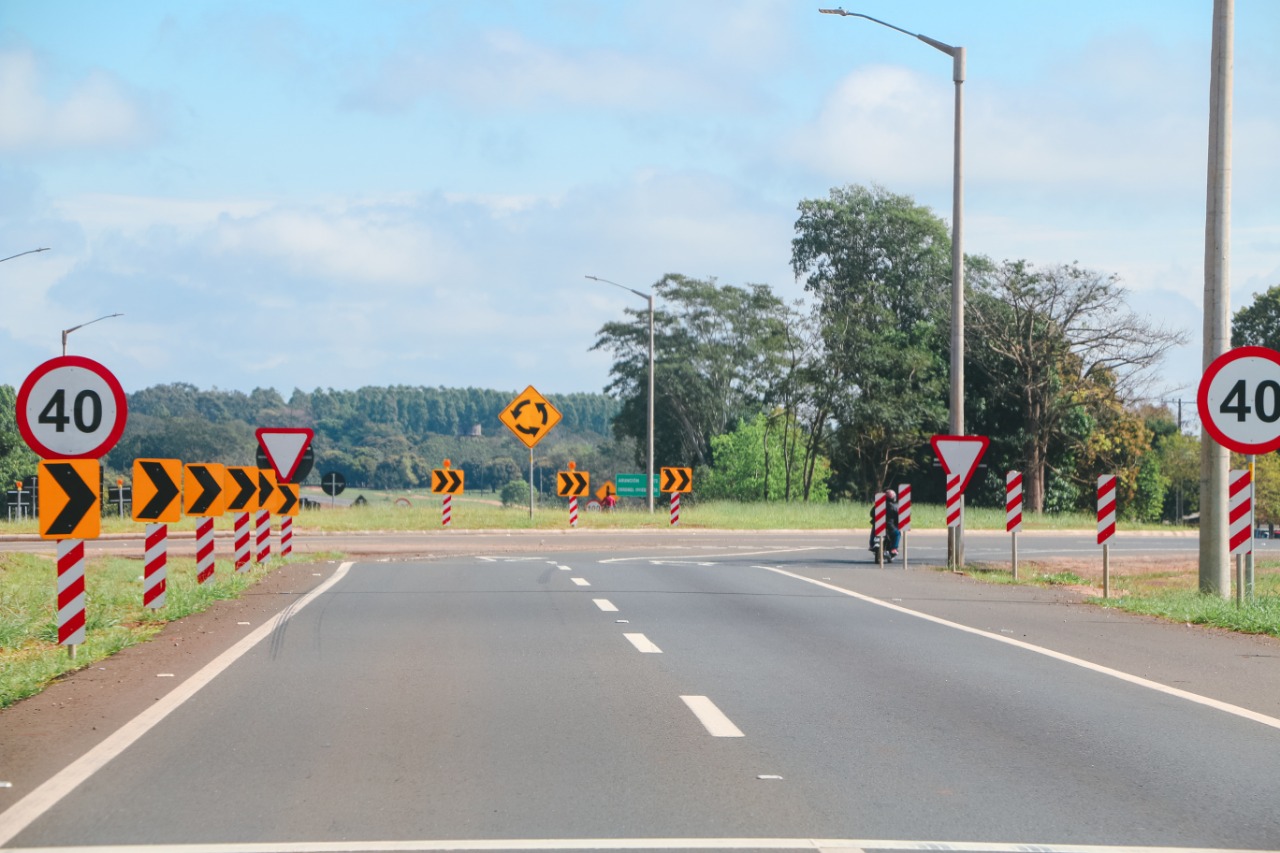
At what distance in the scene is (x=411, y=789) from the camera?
699 cm

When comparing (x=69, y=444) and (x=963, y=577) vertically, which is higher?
(x=69, y=444)

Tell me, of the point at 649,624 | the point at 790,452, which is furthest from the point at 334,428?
the point at 649,624

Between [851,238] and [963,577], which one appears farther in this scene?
[851,238]

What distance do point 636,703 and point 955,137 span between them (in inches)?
763

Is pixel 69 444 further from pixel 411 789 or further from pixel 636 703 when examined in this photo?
pixel 411 789

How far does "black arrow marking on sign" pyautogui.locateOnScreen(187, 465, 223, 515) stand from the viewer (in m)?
18.2

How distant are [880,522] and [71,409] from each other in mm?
18616

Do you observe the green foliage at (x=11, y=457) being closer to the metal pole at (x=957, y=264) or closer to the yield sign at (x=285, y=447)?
the yield sign at (x=285, y=447)

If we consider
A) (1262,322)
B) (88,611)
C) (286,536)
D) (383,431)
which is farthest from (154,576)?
→ (383,431)

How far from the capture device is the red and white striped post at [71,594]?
12.1m

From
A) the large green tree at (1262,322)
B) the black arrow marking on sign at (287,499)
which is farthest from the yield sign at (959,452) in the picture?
the large green tree at (1262,322)

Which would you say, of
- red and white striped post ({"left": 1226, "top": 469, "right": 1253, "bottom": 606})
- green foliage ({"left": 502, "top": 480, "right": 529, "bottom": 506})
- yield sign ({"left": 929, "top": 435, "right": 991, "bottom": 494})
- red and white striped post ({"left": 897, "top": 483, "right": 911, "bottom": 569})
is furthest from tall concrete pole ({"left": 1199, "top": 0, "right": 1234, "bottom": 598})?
green foliage ({"left": 502, "top": 480, "right": 529, "bottom": 506})

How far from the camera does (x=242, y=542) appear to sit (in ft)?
73.2

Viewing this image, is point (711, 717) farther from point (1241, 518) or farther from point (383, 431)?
point (383, 431)
